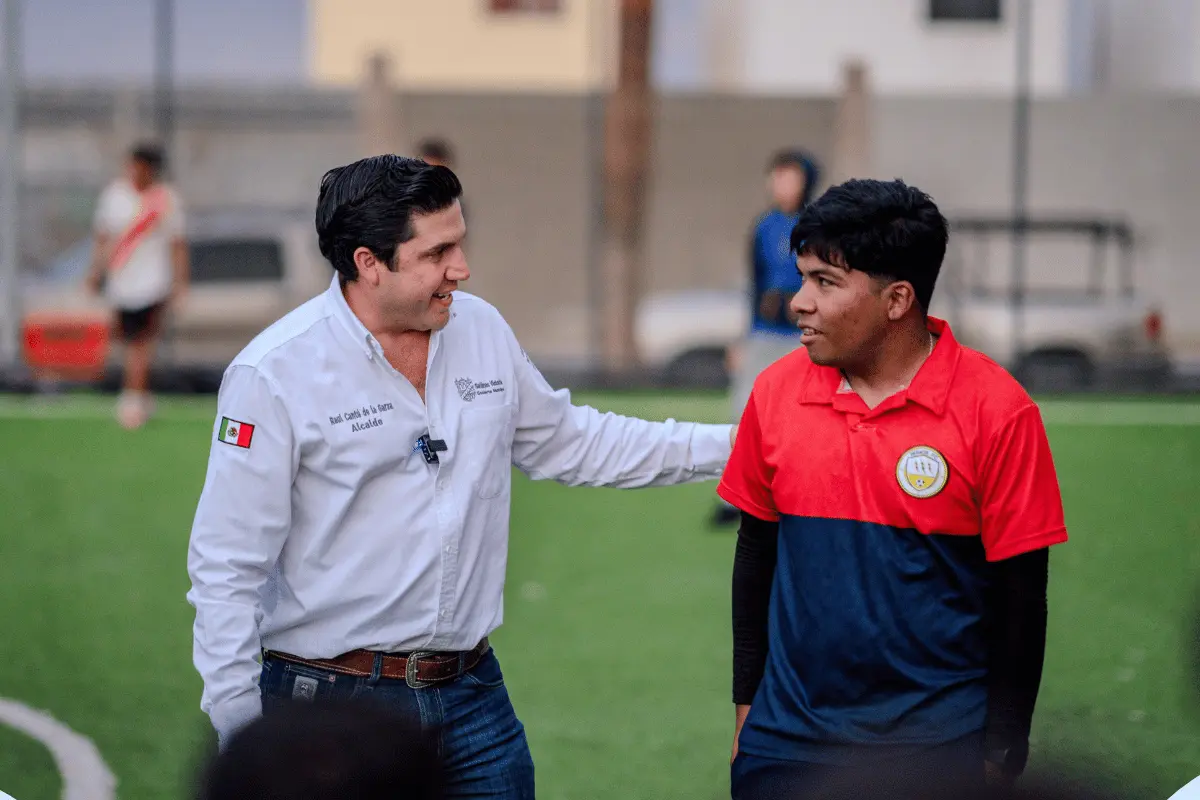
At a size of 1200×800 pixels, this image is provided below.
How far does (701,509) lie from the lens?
1048 cm

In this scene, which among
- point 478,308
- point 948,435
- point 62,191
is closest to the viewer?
point 948,435

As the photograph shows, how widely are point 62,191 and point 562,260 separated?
6138 millimetres

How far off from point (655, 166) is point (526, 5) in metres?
13.2

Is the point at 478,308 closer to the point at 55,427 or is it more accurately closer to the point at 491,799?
the point at 491,799

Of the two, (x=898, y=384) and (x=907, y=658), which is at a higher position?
(x=898, y=384)

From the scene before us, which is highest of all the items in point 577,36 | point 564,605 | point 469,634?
point 577,36

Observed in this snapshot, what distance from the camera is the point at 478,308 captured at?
12.2 feet

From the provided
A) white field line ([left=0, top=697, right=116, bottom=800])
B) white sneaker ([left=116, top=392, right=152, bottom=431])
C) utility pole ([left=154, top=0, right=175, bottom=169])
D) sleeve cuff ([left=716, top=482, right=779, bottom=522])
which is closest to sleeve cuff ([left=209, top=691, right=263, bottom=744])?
sleeve cuff ([left=716, top=482, right=779, bottom=522])

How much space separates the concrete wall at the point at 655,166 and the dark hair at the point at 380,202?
15.9 metres

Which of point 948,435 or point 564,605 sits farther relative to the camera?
point 564,605

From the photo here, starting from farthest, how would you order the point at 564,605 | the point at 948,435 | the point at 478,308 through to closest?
the point at 564,605, the point at 478,308, the point at 948,435

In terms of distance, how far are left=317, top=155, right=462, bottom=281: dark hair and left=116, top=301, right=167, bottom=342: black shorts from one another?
10.5 meters

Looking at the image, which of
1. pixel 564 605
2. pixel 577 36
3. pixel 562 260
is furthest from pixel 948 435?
pixel 577 36

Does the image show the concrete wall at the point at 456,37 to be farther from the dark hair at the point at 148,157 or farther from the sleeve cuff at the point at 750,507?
the sleeve cuff at the point at 750,507
